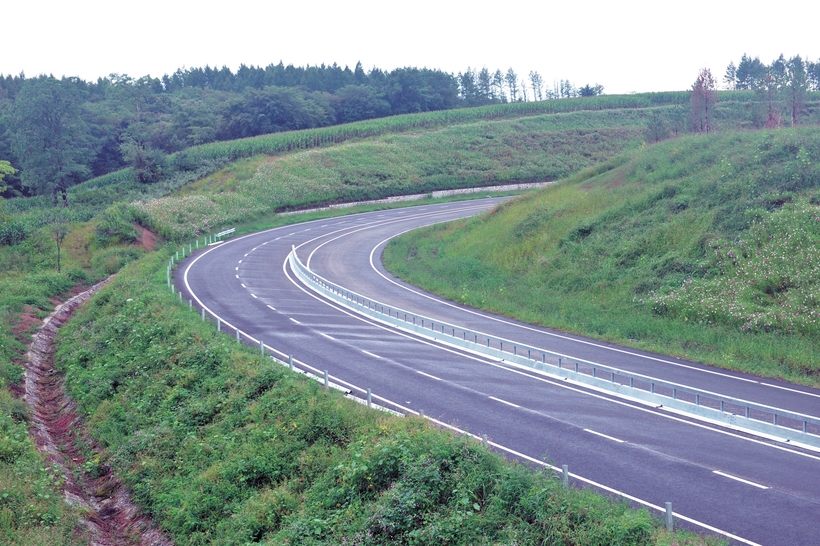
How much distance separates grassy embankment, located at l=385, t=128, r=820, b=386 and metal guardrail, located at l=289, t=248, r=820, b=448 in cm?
355

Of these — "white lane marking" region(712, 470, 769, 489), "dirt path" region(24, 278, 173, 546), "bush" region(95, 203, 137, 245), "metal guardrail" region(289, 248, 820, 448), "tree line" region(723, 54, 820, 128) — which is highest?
"tree line" region(723, 54, 820, 128)

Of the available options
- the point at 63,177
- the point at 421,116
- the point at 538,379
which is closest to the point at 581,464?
the point at 538,379

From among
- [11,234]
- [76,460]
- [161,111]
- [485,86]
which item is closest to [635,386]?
[76,460]

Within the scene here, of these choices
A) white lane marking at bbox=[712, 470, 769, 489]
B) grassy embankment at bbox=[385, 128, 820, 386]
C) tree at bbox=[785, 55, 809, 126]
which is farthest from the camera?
tree at bbox=[785, 55, 809, 126]

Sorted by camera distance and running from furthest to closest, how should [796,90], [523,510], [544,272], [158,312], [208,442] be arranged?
1. [796,90]
2. [544,272]
3. [158,312]
4. [208,442]
5. [523,510]

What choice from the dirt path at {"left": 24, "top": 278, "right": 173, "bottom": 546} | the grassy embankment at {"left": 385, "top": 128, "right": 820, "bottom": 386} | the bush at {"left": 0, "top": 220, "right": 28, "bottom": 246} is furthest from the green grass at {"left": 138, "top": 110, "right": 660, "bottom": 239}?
the dirt path at {"left": 24, "top": 278, "right": 173, "bottom": 546}

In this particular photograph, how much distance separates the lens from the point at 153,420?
19.1 meters

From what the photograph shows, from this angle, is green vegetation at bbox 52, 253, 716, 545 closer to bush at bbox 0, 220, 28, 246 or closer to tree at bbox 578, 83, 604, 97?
bush at bbox 0, 220, 28, 246

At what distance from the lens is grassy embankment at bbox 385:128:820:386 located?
23.2 meters

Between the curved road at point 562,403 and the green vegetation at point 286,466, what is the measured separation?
1.85m

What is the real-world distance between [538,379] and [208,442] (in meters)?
9.26

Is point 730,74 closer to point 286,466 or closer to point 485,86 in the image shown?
point 485,86

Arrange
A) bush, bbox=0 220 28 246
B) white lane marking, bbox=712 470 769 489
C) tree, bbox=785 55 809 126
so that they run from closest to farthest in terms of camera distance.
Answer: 1. white lane marking, bbox=712 470 769 489
2. bush, bbox=0 220 28 246
3. tree, bbox=785 55 809 126

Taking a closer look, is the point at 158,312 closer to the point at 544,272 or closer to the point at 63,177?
the point at 544,272
